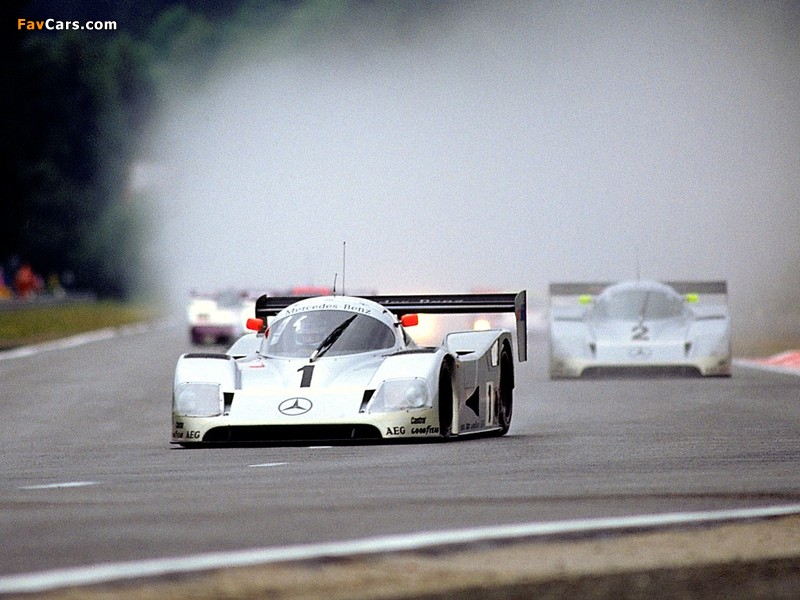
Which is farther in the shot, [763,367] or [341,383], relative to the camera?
[763,367]

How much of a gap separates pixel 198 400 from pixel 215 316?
27.4 m

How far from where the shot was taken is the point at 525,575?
6.64 metres

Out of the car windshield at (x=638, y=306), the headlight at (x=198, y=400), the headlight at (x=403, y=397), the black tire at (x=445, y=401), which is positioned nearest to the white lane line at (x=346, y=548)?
the headlight at (x=403, y=397)

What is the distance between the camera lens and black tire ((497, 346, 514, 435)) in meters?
15.3

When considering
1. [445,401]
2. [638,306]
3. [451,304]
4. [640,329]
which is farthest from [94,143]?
[445,401]

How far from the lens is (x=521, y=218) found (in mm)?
79938

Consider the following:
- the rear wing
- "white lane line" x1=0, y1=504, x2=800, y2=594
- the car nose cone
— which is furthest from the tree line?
"white lane line" x1=0, y1=504, x2=800, y2=594

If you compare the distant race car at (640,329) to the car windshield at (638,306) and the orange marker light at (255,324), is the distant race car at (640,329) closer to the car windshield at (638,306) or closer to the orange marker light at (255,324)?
the car windshield at (638,306)

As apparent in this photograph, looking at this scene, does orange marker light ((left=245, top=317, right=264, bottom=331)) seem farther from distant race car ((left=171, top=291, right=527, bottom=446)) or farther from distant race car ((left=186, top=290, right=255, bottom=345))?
distant race car ((left=186, top=290, right=255, bottom=345))

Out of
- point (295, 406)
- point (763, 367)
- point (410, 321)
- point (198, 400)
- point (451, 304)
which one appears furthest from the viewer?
point (763, 367)

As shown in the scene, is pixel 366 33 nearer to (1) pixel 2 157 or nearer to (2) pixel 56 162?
(2) pixel 56 162

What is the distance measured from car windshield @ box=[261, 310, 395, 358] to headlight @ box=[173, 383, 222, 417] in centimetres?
109

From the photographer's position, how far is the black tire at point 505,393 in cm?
1531

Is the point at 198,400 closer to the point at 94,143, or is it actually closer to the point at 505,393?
the point at 505,393
